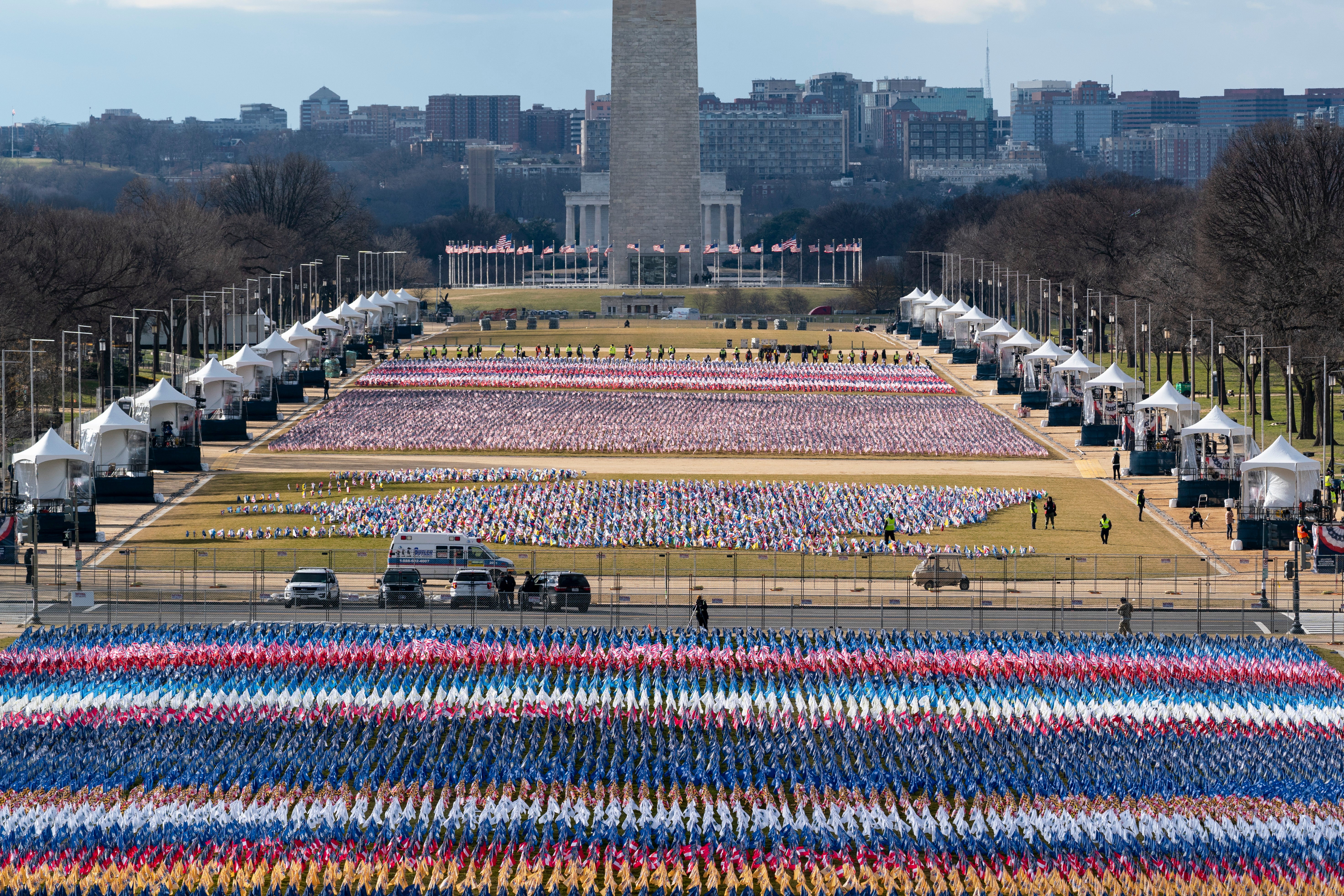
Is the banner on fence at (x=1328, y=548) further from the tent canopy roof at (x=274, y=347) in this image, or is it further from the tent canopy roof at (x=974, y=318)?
the tent canopy roof at (x=974, y=318)

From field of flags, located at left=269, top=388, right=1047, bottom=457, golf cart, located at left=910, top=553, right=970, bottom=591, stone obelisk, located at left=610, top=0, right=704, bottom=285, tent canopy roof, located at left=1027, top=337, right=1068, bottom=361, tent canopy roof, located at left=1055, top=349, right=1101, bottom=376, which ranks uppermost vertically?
stone obelisk, located at left=610, top=0, right=704, bottom=285

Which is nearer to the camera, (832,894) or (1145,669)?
(832,894)

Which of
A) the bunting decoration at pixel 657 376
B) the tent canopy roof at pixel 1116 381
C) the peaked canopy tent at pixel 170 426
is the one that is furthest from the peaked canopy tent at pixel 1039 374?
the peaked canopy tent at pixel 170 426

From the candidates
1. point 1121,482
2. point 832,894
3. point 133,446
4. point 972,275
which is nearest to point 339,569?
point 133,446

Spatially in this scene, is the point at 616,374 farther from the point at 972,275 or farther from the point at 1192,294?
the point at 972,275

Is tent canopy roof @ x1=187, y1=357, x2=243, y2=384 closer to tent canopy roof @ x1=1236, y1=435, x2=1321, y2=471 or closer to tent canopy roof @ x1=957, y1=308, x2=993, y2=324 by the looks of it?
tent canopy roof @ x1=1236, y1=435, x2=1321, y2=471

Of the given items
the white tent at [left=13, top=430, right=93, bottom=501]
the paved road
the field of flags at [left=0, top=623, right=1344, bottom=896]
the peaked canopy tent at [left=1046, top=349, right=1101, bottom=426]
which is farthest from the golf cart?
the peaked canopy tent at [left=1046, top=349, right=1101, bottom=426]

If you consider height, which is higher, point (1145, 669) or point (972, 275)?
point (972, 275)
